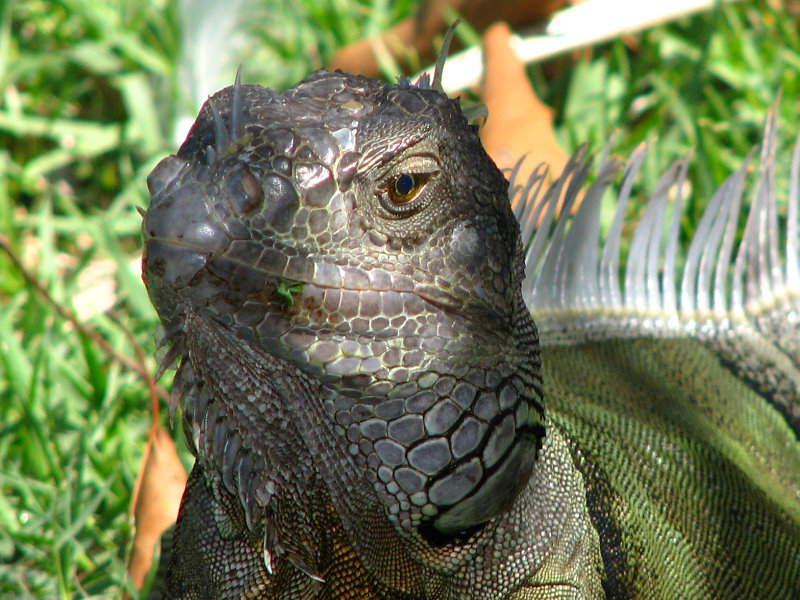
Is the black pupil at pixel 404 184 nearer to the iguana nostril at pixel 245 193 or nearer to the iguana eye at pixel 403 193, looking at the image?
the iguana eye at pixel 403 193

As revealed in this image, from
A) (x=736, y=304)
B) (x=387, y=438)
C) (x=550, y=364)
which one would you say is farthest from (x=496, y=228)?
(x=736, y=304)

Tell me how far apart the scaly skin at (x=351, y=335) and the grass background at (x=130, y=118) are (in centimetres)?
162

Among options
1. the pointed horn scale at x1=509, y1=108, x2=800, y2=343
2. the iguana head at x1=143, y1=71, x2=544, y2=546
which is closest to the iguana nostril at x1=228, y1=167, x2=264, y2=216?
the iguana head at x1=143, y1=71, x2=544, y2=546

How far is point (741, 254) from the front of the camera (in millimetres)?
3113

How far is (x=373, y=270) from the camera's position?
1.55 metres

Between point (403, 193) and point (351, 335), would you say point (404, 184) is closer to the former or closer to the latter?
point (403, 193)

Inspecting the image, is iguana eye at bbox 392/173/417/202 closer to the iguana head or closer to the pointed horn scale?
the iguana head

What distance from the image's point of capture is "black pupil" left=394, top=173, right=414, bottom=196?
156 cm

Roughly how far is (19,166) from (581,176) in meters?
2.86

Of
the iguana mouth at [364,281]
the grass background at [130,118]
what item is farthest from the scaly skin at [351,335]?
the grass background at [130,118]

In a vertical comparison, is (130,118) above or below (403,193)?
below

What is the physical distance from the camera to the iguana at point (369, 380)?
1497 mm

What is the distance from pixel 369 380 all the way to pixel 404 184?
1.09ft

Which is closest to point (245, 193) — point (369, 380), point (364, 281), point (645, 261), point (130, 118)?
point (364, 281)
